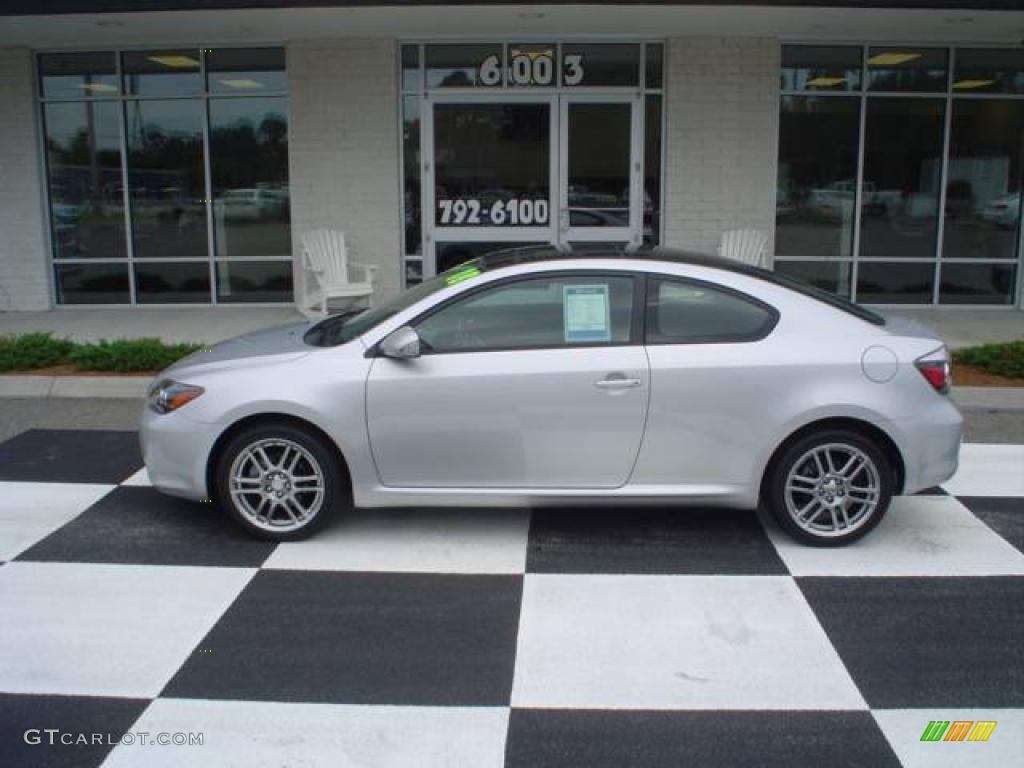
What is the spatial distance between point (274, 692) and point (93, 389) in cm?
604

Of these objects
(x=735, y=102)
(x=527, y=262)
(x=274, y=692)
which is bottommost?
(x=274, y=692)

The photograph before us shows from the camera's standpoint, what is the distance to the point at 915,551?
222 inches

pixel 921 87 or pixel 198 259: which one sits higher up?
pixel 921 87

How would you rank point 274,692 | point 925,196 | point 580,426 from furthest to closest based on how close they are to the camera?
1. point 925,196
2. point 580,426
3. point 274,692

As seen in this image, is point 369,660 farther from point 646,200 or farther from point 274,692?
point 646,200

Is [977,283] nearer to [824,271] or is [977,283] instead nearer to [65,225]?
[824,271]

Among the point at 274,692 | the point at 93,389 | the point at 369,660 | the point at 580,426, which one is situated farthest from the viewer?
the point at 93,389

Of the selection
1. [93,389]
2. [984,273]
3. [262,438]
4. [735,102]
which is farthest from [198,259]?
[984,273]

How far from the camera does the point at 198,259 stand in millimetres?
13844

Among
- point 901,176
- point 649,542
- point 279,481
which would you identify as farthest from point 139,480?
point 901,176

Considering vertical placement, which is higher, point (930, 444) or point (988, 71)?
point (988, 71)

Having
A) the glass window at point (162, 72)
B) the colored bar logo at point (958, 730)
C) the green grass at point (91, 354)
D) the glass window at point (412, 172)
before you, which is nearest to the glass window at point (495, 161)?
the glass window at point (412, 172)

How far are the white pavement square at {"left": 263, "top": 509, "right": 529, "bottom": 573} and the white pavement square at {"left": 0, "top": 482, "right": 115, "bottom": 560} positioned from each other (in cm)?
143

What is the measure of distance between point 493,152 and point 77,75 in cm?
545
